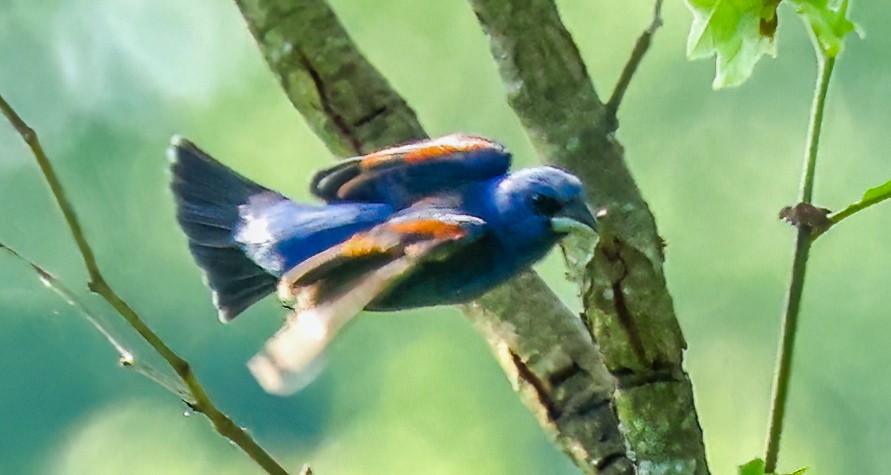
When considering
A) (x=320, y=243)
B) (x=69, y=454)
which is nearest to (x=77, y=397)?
(x=69, y=454)

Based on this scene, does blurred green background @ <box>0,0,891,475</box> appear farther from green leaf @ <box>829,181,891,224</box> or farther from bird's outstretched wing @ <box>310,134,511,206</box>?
green leaf @ <box>829,181,891,224</box>

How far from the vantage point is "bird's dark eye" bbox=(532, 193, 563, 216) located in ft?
2.57

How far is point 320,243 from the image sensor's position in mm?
807

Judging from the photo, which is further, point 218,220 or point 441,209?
point 218,220

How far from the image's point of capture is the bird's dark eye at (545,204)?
2.57 feet

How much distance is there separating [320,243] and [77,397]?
1.36m

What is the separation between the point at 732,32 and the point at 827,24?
59 mm

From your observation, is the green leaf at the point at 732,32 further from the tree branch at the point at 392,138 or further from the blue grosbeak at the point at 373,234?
the tree branch at the point at 392,138

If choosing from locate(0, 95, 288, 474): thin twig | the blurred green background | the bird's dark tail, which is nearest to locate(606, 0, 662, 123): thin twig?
the bird's dark tail

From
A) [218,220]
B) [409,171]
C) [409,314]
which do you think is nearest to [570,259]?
[409,171]

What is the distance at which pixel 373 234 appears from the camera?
69 cm

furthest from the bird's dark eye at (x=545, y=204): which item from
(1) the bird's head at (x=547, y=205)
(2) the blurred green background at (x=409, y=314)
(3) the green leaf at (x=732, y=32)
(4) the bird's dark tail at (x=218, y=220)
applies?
(2) the blurred green background at (x=409, y=314)

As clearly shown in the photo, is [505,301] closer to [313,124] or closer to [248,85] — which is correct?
[313,124]

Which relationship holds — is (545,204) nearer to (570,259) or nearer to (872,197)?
(570,259)
